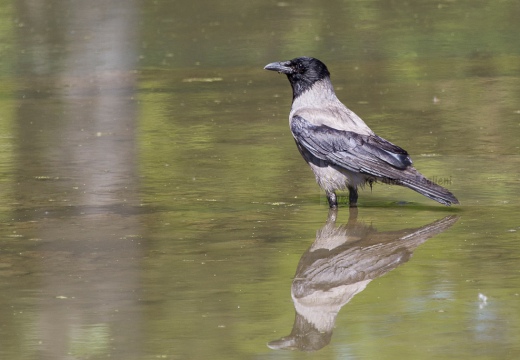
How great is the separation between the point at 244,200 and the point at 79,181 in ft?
5.12

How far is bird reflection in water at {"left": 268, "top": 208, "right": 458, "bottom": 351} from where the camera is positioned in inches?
252

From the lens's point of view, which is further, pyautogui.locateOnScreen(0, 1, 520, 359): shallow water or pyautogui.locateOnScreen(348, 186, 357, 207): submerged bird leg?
pyautogui.locateOnScreen(348, 186, 357, 207): submerged bird leg

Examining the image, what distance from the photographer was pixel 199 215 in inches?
360

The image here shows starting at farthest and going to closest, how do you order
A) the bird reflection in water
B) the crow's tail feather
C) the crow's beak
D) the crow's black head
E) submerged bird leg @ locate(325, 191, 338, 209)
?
the crow's beak → the crow's black head → submerged bird leg @ locate(325, 191, 338, 209) → the crow's tail feather → the bird reflection in water

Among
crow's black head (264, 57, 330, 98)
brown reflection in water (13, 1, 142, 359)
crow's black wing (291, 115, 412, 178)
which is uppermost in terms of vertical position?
crow's black head (264, 57, 330, 98)

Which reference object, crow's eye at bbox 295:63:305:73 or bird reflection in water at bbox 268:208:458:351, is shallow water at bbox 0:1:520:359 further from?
crow's eye at bbox 295:63:305:73

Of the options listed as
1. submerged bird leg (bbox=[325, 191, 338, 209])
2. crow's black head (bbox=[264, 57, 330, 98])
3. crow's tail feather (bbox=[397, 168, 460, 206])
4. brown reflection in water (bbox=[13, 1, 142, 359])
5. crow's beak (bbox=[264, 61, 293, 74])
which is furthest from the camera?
crow's beak (bbox=[264, 61, 293, 74])

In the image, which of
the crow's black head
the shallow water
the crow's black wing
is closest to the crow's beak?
the crow's black head

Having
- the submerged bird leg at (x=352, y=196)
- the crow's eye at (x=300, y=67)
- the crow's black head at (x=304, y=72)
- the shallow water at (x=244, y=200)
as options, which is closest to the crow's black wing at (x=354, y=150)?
the submerged bird leg at (x=352, y=196)

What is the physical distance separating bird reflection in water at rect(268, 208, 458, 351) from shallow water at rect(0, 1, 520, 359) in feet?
0.07

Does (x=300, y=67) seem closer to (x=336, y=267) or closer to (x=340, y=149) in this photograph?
(x=340, y=149)

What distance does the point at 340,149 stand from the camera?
945 cm

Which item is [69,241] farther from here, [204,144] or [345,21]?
[345,21]

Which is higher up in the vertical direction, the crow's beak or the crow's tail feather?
the crow's beak
